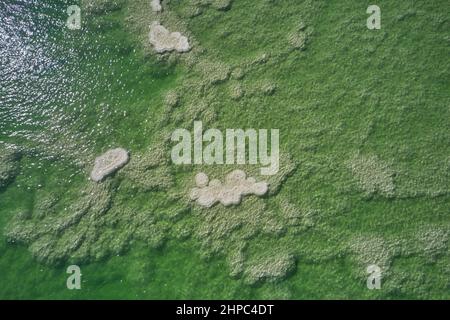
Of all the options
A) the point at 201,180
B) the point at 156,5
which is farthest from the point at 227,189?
the point at 156,5

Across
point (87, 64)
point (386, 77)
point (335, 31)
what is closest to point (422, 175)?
point (386, 77)

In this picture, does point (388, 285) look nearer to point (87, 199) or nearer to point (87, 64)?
point (87, 199)

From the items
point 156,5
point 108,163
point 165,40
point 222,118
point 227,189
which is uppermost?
point 156,5

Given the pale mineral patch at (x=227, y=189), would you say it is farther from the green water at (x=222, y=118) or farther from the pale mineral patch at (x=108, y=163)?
the pale mineral patch at (x=108, y=163)

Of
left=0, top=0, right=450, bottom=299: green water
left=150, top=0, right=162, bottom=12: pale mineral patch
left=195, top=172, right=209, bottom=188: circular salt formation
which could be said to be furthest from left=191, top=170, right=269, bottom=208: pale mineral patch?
left=150, top=0, right=162, bottom=12: pale mineral patch

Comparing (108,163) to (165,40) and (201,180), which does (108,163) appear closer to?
(201,180)

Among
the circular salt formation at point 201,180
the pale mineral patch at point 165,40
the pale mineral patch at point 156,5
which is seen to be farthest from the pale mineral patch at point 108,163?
the pale mineral patch at point 156,5
